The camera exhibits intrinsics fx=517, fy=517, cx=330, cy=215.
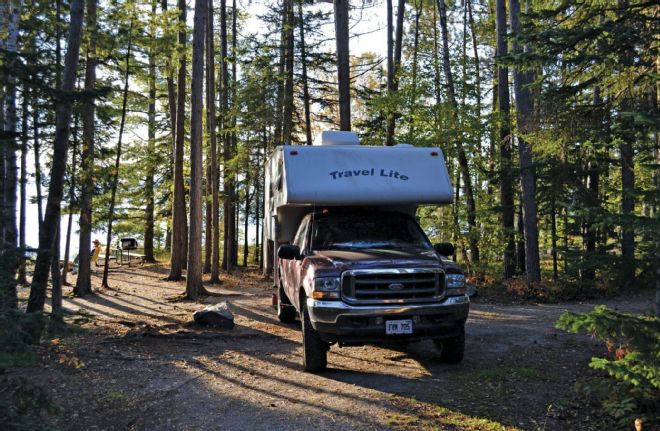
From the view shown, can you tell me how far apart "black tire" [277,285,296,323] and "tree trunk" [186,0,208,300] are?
165 inches

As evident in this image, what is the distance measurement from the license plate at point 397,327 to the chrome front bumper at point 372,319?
1.7 inches

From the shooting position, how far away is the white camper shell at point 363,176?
7746mm

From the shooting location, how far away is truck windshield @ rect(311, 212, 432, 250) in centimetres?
763

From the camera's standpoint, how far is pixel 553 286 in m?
13.8

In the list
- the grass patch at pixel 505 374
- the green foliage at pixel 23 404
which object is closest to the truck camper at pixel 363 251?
the grass patch at pixel 505 374

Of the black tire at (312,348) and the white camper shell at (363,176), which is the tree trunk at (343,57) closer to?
the white camper shell at (363,176)

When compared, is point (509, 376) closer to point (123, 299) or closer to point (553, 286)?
point (553, 286)

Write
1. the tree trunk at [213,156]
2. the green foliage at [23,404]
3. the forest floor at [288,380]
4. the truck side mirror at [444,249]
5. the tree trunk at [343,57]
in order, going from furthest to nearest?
the tree trunk at [213,156], the tree trunk at [343,57], the truck side mirror at [444,249], the forest floor at [288,380], the green foliage at [23,404]

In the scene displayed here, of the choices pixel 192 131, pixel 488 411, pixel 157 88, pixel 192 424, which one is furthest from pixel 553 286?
pixel 157 88

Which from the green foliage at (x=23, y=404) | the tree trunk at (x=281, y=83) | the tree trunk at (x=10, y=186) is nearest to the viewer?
the green foliage at (x=23, y=404)

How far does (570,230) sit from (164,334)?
13.3 metres

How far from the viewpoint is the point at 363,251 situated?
7.15 metres

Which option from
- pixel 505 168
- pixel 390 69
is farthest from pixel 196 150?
pixel 390 69

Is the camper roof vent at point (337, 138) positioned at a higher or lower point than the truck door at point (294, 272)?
higher
